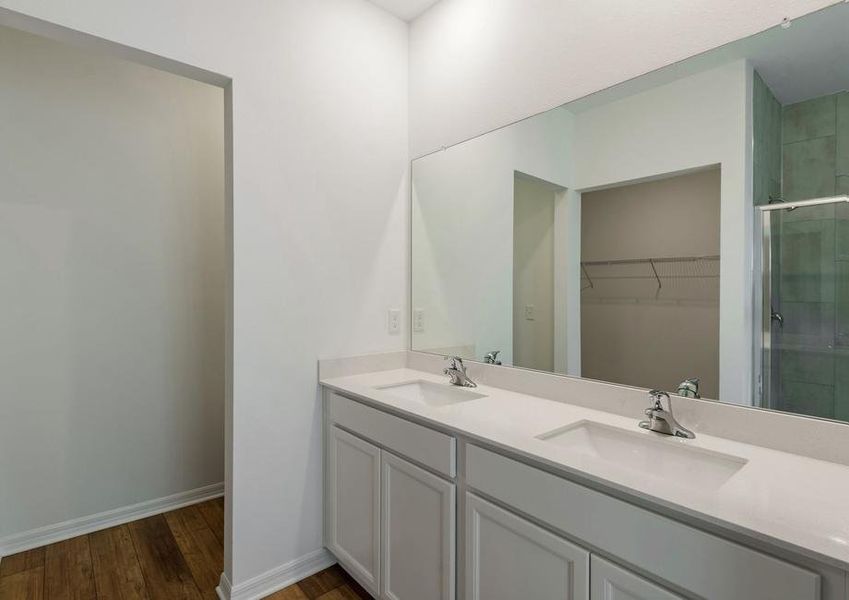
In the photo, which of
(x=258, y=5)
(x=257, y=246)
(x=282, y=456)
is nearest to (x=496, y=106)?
(x=258, y=5)

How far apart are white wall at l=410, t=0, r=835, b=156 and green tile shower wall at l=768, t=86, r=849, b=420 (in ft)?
0.84

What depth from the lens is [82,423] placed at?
7.21ft

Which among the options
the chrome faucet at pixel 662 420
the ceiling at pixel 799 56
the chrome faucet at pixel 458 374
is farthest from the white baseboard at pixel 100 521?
the ceiling at pixel 799 56

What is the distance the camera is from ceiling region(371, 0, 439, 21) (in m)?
2.12

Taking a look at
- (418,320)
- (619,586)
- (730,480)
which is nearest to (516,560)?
(619,586)

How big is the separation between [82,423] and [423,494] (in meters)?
1.94

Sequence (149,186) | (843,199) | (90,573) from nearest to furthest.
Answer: (843,199)
(90,573)
(149,186)

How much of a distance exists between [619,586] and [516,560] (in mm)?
279

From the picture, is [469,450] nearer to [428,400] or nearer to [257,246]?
[428,400]

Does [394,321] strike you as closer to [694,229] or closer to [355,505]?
[355,505]

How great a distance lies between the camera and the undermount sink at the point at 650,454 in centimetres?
109

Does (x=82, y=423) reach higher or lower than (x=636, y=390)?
lower

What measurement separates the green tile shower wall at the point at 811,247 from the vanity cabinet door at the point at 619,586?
0.64 meters

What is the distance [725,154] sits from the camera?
4.08 ft
